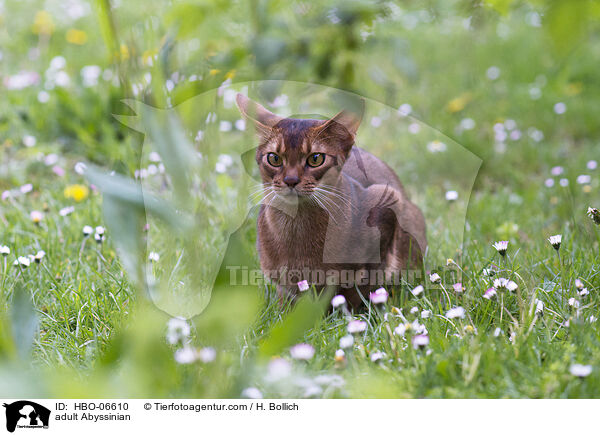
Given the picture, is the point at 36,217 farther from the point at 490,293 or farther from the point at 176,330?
the point at 490,293

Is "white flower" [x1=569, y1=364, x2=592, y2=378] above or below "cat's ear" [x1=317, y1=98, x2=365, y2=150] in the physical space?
below

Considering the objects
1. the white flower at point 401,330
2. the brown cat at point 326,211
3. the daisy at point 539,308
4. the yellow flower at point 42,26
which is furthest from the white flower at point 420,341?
the yellow flower at point 42,26

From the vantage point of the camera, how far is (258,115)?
6.51 feet

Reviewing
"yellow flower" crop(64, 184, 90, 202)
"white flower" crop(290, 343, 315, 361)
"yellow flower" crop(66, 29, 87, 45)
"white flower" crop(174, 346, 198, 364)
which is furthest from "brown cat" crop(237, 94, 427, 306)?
"yellow flower" crop(66, 29, 87, 45)

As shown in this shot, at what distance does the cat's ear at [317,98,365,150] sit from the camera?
6.21 feet

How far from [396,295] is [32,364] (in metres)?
1.21

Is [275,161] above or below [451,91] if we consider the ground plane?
below

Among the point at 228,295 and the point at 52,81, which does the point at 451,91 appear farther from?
the point at 228,295

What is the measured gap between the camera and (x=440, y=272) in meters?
2.28

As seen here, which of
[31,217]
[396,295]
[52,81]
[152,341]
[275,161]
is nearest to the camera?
[152,341]

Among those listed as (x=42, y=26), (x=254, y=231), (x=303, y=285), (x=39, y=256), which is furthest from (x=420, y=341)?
(x=42, y=26)

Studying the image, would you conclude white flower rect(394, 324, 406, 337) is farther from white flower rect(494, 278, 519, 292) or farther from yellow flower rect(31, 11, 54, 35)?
yellow flower rect(31, 11, 54, 35)

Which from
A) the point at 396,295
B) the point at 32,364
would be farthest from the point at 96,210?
the point at 396,295

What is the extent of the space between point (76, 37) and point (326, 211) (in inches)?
145
